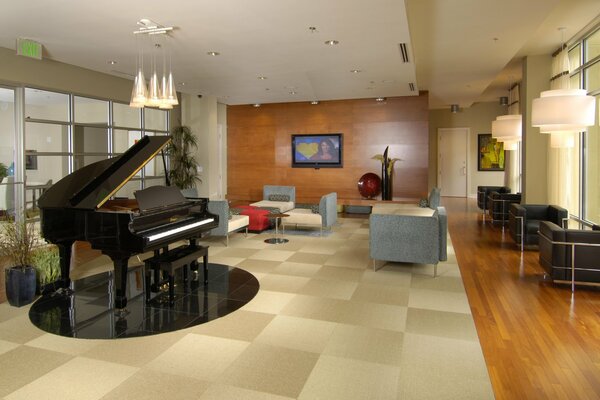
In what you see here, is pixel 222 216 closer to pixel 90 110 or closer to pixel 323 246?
pixel 323 246

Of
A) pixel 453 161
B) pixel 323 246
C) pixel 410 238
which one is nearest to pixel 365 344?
pixel 410 238

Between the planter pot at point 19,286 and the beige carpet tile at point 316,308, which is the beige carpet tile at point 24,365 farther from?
the beige carpet tile at point 316,308

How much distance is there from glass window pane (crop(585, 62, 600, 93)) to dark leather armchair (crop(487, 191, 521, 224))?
2724 mm

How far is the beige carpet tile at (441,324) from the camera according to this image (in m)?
3.70

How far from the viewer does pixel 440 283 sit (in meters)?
5.21

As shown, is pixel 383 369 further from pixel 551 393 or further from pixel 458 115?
pixel 458 115

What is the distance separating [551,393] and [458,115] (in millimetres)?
14358

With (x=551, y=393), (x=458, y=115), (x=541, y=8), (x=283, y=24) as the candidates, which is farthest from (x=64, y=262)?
(x=458, y=115)

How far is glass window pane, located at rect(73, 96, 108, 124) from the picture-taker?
8370mm

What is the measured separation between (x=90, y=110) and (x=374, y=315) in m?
7.36

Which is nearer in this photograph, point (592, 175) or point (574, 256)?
point (574, 256)

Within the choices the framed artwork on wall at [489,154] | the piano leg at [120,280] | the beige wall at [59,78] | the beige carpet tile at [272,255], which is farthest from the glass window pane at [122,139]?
the framed artwork on wall at [489,154]

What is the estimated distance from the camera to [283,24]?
5.39 meters

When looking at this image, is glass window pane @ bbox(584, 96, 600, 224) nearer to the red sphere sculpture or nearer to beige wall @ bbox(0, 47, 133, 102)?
the red sphere sculpture
